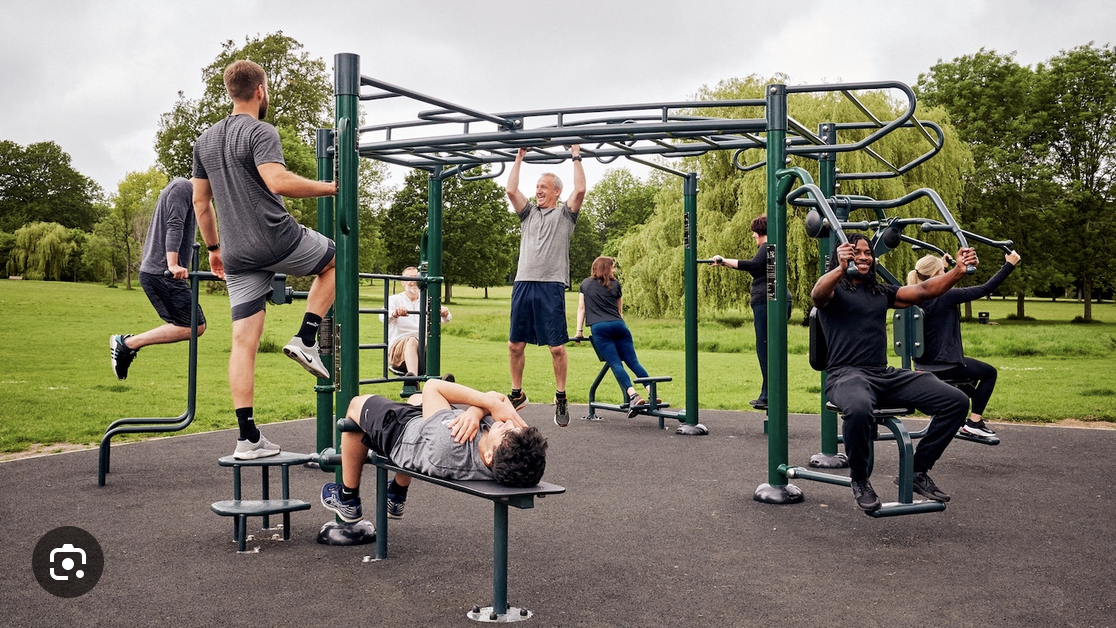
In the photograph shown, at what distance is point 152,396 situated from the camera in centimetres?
1102

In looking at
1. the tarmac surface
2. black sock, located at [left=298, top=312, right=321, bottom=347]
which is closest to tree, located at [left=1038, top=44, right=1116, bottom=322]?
the tarmac surface

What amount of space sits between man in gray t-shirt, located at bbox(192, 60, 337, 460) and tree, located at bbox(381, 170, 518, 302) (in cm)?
3598

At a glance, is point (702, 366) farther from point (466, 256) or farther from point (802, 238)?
point (466, 256)

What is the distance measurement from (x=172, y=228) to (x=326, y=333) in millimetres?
1588

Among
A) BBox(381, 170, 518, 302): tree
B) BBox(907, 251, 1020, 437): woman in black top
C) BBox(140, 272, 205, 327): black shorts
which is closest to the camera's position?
BBox(140, 272, 205, 327): black shorts

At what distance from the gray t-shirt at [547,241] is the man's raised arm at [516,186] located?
11cm

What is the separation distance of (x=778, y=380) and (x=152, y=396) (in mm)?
8555

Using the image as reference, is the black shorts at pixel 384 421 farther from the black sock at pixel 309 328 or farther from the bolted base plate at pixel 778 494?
the bolted base plate at pixel 778 494

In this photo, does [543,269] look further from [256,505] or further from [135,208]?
[135,208]

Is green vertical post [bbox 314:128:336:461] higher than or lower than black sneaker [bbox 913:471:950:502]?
higher

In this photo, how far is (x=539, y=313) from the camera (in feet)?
21.9

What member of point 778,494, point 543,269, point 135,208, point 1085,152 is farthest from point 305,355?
point 1085,152

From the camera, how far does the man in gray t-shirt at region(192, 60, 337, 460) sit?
13.7ft

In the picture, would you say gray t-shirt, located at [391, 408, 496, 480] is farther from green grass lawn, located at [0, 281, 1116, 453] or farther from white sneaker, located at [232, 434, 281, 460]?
green grass lawn, located at [0, 281, 1116, 453]
